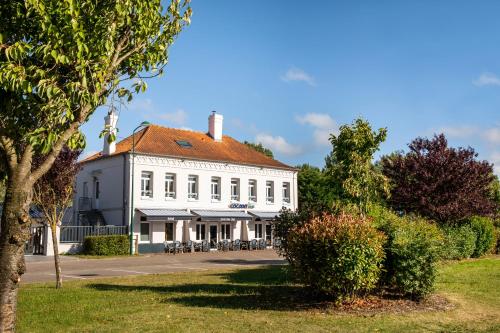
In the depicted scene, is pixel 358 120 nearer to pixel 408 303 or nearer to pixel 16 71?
pixel 408 303

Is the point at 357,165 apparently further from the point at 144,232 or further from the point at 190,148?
the point at 190,148

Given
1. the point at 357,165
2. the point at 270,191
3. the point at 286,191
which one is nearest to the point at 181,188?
the point at 270,191

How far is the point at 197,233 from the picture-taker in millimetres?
38250

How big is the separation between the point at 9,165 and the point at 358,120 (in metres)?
10.4

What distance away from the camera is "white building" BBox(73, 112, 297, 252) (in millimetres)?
35594

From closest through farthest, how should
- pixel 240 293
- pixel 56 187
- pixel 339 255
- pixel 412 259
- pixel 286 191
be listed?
pixel 339 255, pixel 412 259, pixel 240 293, pixel 56 187, pixel 286 191

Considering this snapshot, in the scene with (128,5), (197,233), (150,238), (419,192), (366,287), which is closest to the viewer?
(128,5)

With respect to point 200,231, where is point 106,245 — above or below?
below

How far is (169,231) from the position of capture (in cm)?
3684

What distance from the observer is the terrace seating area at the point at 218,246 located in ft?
113

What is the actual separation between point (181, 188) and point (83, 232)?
313 inches

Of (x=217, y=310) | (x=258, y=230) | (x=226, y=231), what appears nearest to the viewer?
(x=217, y=310)

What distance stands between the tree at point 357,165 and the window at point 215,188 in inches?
1007

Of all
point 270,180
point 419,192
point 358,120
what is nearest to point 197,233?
point 270,180
